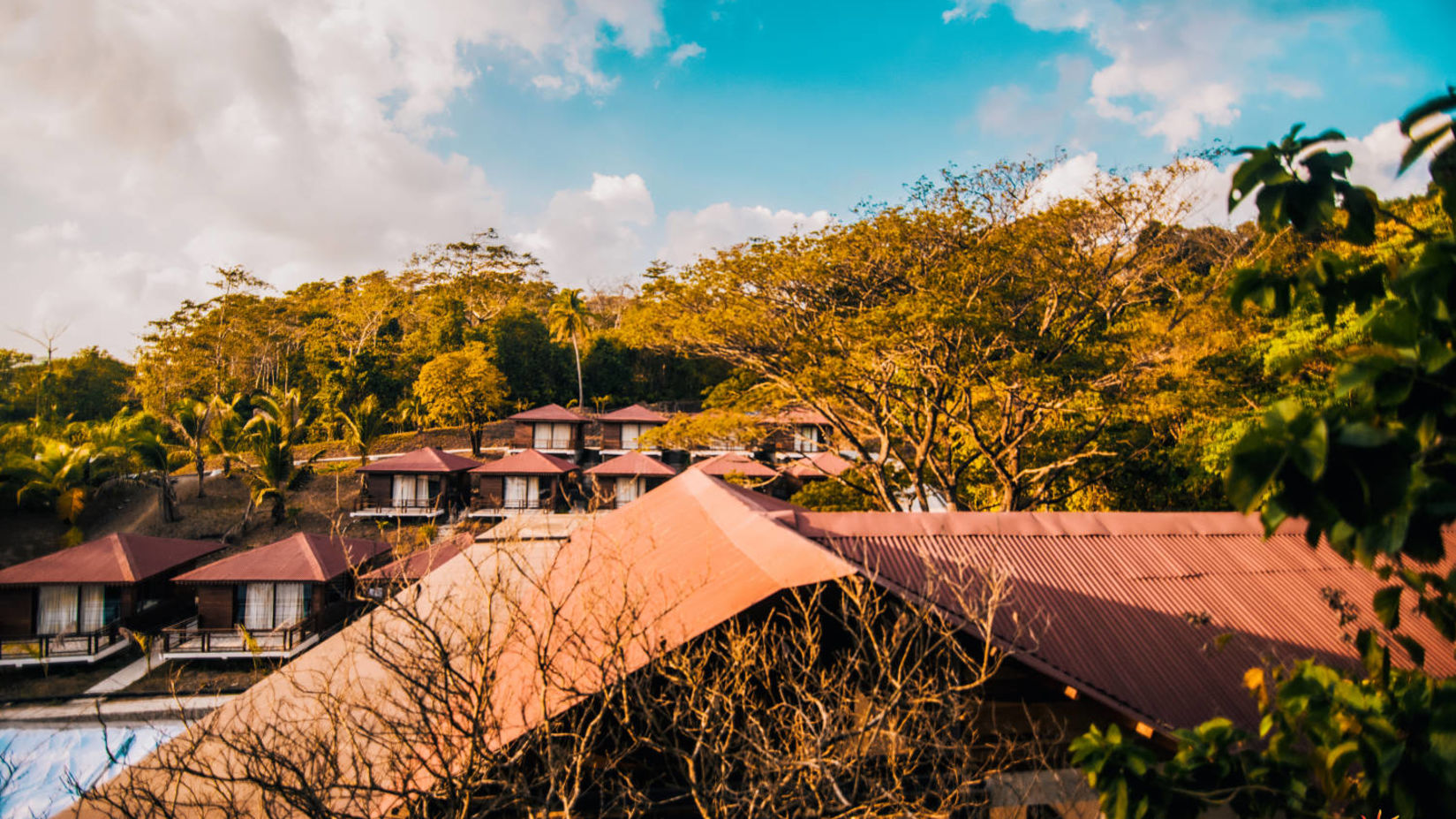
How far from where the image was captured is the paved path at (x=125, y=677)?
15.0 metres

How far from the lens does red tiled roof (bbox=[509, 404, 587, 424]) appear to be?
109ft

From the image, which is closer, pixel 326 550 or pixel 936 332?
pixel 936 332

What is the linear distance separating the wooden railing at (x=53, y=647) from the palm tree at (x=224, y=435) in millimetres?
11943

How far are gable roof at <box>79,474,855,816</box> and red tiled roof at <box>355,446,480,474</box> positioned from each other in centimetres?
1658

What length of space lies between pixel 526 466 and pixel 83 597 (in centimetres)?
1271

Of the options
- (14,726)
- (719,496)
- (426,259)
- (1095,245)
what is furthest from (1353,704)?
(426,259)

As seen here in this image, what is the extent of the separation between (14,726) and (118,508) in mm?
17637

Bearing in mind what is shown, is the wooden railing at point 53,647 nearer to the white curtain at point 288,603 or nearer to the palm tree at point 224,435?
the white curtain at point 288,603

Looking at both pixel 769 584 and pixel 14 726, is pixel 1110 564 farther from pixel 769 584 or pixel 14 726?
pixel 14 726

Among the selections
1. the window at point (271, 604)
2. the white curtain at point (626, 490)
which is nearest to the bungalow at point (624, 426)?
the white curtain at point (626, 490)

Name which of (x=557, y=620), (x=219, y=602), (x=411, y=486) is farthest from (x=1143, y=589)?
(x=411, y=486)

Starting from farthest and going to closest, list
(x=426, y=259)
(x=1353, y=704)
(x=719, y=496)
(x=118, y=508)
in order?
1. (x=426, y=259)
2. (x=118, y=508)
3. (x=719, y=496)
4. (x=1353, y=704)

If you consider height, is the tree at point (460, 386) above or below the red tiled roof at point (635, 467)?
above

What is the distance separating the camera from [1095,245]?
44.9 ft
